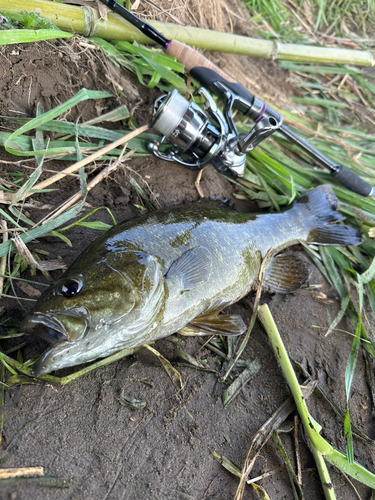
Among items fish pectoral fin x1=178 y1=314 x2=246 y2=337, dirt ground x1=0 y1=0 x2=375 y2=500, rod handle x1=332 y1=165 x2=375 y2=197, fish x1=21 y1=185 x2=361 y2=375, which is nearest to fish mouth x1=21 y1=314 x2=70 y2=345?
fish x1=21 y1=185 x2=361 y2=375

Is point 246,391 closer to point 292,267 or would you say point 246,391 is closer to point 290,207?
point 292,267

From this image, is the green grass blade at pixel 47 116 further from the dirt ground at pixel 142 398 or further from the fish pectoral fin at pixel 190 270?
the fish pectoral fin at pixel 190 270

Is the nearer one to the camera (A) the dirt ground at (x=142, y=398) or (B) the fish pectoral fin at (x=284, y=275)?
(A) the dirt ground at (x=142, y=398)

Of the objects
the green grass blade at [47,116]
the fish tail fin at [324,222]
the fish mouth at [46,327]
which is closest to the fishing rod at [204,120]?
the green grass blade at [47,116]

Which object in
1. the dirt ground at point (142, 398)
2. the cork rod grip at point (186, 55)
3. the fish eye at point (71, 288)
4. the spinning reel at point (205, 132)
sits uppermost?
the cork rod grip at point (186, 55)

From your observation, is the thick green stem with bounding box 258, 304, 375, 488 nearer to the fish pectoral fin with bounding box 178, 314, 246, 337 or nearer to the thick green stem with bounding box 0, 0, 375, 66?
the fish pectoral fin with bounding box 178, 314, 246, 337

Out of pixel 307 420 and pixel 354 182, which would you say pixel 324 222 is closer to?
pixel 354 182

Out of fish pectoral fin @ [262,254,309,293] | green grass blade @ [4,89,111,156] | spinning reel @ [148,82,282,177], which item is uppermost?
spinning reel @ [148,82,282,177]

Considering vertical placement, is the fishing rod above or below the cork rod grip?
below

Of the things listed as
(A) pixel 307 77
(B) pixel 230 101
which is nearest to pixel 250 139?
(B) pixel 230 101
